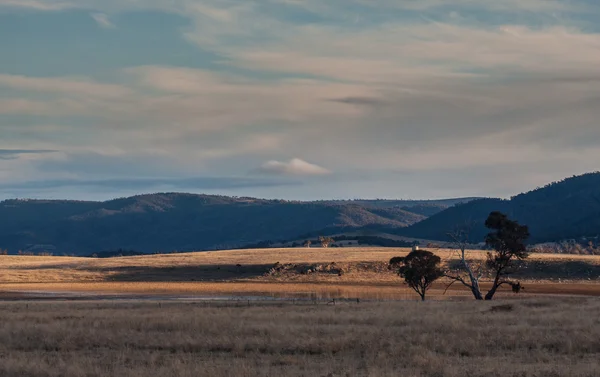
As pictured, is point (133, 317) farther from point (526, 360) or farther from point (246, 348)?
point (526, 360)

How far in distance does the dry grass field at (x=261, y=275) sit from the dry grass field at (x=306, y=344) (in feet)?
113

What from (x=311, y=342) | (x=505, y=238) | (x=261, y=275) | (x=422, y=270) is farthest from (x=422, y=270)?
(x=261, y=275)

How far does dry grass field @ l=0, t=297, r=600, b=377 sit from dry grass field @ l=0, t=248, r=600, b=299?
34.4 metres

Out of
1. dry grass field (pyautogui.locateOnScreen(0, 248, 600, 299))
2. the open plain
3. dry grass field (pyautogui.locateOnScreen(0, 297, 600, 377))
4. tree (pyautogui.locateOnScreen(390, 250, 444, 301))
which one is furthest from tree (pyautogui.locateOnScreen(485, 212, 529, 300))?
dry grass field (pyautogui.locateOnScreen(0, 297, 600, 377))

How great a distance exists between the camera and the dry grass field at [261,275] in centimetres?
8388

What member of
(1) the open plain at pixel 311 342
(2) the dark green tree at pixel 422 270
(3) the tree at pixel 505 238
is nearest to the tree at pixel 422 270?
(2) the dark green tree at pixel 422 270

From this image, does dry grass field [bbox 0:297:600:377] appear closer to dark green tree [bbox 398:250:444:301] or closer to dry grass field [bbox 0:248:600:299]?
dark green tree [bbox 398:250:444:301]

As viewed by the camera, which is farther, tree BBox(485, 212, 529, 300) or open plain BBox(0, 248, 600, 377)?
tree BBox(485, 212, 529, 300)

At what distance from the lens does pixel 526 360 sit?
86.3 feet

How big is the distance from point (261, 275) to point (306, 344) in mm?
78466

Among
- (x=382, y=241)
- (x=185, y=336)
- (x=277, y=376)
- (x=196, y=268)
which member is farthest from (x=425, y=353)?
(x=382, y=241)

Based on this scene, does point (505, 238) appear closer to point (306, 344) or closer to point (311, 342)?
point (311, 342)

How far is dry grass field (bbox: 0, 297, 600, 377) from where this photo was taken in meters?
23.6

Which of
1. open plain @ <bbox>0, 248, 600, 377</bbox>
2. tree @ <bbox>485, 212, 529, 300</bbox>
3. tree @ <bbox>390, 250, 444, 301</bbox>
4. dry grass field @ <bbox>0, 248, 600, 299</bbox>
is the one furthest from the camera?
dry grass field @ <bbox>0, 248, 600, 299</bbox>
